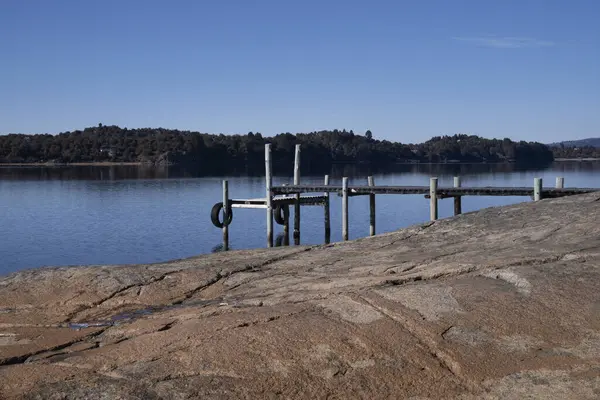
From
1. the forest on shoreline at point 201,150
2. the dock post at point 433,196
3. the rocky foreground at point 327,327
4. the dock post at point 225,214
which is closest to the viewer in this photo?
the rocky foreground at point 327,327

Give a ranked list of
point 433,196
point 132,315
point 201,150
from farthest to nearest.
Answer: point 201,150 → point 433,196 → point 132,315

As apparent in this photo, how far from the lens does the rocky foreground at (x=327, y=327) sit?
4.15 metres

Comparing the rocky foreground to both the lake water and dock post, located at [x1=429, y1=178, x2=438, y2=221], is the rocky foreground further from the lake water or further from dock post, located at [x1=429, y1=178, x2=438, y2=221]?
the lake water

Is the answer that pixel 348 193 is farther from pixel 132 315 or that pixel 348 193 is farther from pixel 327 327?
pixel 327 327

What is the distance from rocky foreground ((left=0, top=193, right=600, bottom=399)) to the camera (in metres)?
4.15

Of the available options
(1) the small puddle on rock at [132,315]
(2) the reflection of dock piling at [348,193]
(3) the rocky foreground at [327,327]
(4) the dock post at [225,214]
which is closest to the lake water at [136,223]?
(4) the dock post at [225,214]

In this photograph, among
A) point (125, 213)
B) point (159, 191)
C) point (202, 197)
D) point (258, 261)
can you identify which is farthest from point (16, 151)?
point (258, 261)

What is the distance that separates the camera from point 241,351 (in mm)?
4465

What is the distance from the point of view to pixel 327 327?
15.7 feet

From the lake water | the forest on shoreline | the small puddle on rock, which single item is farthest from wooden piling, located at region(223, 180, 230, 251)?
the forest on shoreline

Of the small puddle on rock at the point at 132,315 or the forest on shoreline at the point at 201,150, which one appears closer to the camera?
the small puddle on rock at the point at 132,315

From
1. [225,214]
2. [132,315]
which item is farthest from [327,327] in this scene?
[225,214]

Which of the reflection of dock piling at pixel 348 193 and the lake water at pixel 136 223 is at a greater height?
the reflection of dock piling at pixel 348 193

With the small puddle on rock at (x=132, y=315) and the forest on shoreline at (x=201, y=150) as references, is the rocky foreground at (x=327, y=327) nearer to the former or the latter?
the small puddle on rock at (x=132, y=315)
